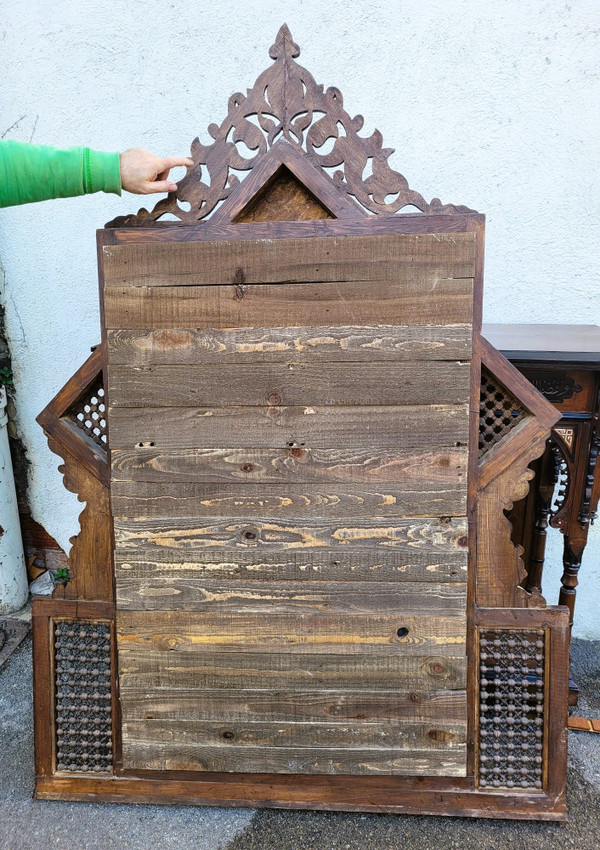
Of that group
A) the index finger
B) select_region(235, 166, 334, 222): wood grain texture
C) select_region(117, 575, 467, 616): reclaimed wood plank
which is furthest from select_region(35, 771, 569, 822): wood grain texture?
the index finger

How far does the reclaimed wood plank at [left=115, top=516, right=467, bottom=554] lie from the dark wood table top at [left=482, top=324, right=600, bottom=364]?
23.3 inches

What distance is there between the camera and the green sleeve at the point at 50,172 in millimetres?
1733

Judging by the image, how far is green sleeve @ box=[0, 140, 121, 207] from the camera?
68.2 inches

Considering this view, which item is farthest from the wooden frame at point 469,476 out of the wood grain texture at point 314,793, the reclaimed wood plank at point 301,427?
the reclaimed wood plank at point 301,427

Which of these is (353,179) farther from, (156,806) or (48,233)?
(156,806)

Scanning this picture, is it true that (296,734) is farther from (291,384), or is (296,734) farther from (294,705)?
(291,384)

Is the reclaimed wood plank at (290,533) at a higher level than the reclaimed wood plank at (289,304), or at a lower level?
lower

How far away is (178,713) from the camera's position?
1.98 metres

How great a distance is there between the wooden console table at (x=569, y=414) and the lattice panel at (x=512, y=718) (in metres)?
0.19

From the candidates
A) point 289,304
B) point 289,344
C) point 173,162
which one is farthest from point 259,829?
point 173,162

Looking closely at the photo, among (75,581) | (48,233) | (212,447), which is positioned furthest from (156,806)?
(48,233)

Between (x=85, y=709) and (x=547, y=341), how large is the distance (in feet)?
6.68

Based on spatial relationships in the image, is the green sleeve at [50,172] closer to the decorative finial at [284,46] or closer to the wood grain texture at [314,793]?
the decorative finial at [284,46]

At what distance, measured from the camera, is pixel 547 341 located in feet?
7.16
